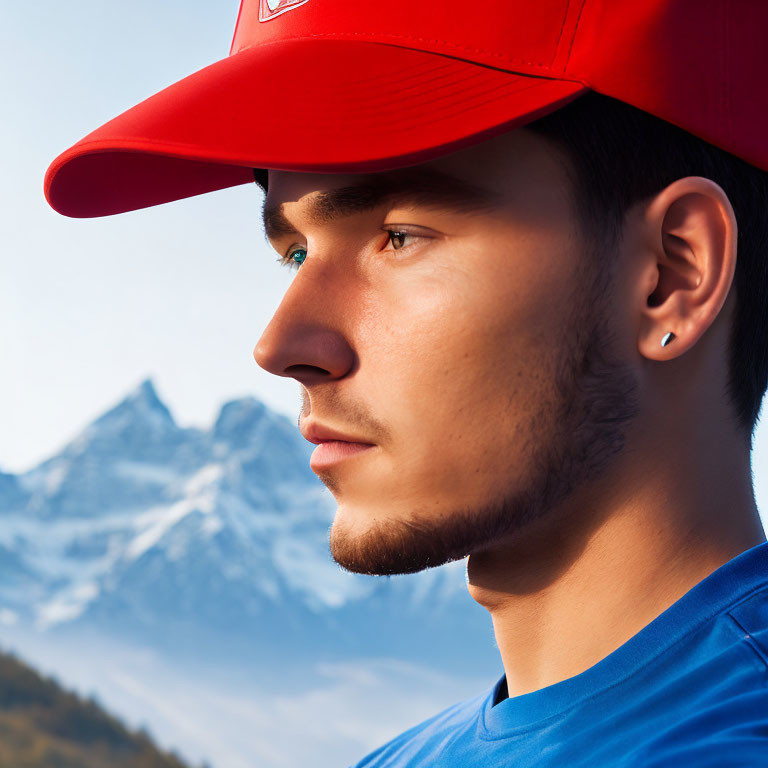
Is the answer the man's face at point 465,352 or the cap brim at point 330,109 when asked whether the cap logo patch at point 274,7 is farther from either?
the man's face at point 465,352

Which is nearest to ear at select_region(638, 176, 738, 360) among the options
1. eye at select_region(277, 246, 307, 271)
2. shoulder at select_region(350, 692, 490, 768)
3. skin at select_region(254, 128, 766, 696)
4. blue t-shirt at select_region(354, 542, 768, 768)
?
skin at select_region(254, 128, 766, 696)

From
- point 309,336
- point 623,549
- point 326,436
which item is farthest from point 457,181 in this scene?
point 623,549

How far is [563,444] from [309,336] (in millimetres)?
357

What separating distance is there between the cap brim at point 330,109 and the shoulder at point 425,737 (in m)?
0.91

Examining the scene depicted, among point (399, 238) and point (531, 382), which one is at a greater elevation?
point (399, 238)

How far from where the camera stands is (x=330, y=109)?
1.15 metres

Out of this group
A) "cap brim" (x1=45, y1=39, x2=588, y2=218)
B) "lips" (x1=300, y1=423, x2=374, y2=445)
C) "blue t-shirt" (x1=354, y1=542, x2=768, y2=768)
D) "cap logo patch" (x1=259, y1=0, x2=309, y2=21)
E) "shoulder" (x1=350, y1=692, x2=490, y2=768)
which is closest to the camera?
"blue t-shirt" (x1=354, y1=542, x2=768, y2=768)

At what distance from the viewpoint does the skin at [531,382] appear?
117 cm

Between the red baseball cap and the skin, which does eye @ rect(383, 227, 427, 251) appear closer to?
the skin

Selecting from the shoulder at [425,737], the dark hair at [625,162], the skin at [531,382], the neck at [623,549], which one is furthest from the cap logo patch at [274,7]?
the shoulder at [425,737]

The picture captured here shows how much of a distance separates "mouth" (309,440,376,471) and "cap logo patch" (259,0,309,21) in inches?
24.6

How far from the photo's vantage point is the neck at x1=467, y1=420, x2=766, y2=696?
120 centimetres

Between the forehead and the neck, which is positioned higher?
the forehead

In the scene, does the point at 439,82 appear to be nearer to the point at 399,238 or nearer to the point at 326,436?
the point at 399,238
